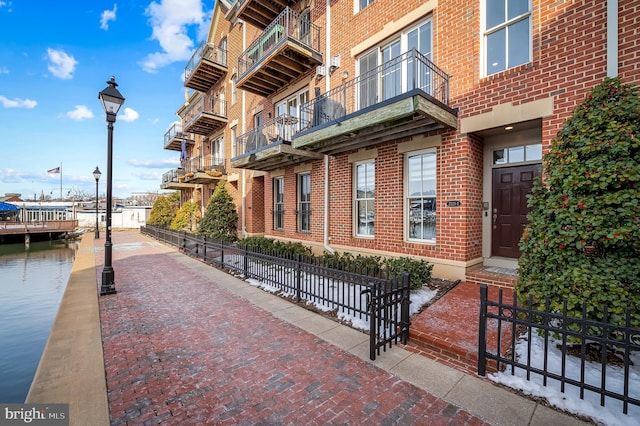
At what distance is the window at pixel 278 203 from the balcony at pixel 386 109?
3873 mm

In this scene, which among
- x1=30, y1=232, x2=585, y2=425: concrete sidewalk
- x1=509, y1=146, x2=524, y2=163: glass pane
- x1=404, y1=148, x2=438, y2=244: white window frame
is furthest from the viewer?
x1=404, y1=148, x2=438, y2=244: white window frame

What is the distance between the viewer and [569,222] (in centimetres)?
345

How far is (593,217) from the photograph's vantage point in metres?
3.26

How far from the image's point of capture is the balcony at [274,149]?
9.62m

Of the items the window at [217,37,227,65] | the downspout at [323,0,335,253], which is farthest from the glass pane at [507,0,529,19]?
the window at [217,37,227,65]

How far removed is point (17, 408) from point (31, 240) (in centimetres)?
3783

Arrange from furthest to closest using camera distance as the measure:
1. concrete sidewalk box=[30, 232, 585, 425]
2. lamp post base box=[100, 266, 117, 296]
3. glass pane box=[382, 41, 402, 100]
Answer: glass pane box=[382, 41, 402, 100] → lamp post base box=[100, 266, 117, 296] → concrete sidewalk box=[30, 232, 585, 425]

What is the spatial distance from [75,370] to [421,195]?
722 centimetres

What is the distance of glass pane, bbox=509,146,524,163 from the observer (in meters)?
6.46

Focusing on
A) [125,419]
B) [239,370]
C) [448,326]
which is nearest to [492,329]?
[448,326]

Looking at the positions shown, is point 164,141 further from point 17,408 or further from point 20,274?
point 17,408

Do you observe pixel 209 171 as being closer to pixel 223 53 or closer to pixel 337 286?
pixel 223 53

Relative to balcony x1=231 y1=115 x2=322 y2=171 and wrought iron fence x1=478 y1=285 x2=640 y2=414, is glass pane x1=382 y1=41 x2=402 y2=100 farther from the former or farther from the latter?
wrought iron fence x1=478 y1=285 x2=640 y2=414

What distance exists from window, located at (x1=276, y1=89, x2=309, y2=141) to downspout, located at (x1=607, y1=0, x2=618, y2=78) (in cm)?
701
